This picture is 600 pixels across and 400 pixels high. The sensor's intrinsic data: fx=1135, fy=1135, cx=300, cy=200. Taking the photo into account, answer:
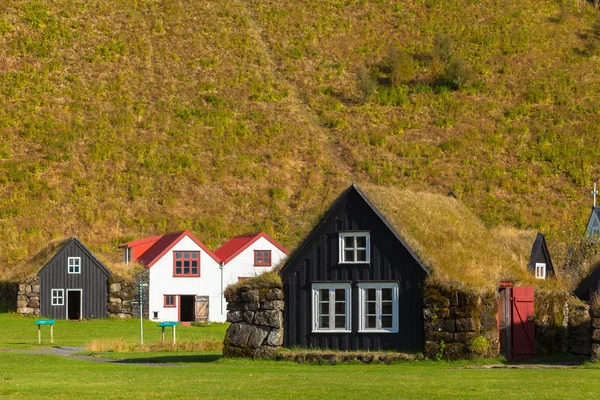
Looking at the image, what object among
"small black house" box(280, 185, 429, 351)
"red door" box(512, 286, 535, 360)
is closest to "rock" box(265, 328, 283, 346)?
"small black house" box(280, 185, 429, 351)

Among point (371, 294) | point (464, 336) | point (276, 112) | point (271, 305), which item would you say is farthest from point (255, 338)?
point (276, 112)

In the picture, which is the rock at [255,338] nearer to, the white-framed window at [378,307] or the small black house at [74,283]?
the white-framed window at [378,307]

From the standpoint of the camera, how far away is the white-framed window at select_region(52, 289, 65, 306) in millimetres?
68938

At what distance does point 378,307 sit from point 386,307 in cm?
25

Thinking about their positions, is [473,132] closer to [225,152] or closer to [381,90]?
[381,90]

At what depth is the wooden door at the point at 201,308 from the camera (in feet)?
235

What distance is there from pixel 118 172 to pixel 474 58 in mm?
43105

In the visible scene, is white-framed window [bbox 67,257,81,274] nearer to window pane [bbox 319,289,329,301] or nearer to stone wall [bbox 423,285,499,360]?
window pane [bbox 319,289,329,301]

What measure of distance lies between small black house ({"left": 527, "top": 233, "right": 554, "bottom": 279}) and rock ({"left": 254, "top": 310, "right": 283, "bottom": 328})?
70.1 feet

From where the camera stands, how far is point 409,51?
123 meters

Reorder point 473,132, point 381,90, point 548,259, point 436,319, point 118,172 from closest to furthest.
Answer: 1. point 436,319
2. point 548,259
3. point 118,172
4. point 473,132
5. point 381,90

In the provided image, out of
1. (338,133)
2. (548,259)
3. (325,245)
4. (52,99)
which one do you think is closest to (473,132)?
(338,133)

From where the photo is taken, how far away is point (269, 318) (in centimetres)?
3659

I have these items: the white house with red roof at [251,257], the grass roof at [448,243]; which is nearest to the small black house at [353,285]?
the grass roof at [448,243]
